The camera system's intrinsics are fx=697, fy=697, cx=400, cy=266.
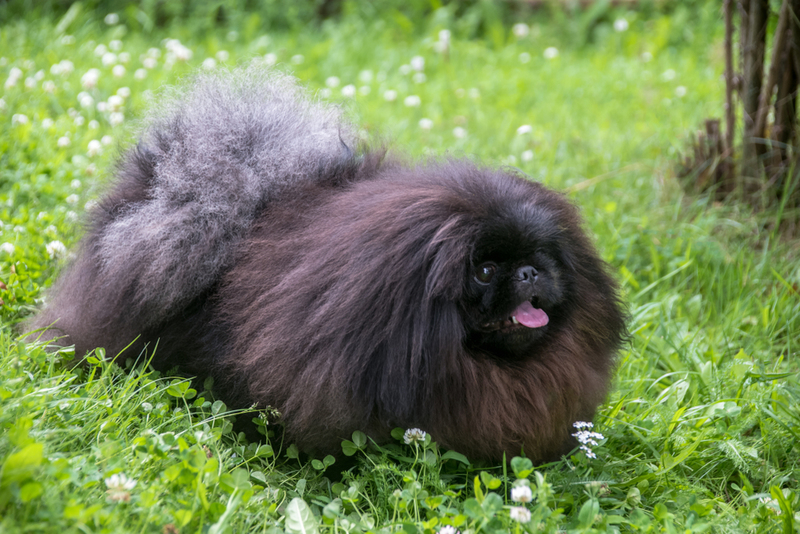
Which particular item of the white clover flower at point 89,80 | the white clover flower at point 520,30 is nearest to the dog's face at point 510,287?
the white clover flower at point 89,80

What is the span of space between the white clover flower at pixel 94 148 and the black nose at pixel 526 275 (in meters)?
3.18

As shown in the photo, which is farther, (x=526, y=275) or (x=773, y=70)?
(x=773, y=70)

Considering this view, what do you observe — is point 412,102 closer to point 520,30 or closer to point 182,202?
point 520,30

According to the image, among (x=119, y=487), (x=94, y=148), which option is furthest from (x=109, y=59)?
(x=119, y=487)

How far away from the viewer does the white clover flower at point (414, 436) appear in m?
2.22

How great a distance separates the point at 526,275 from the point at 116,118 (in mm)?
3834

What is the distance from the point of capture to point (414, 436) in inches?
87.4

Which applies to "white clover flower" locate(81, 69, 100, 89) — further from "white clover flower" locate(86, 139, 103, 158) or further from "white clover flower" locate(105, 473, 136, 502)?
"white clover flower" locate(105, 473, 136, 502)

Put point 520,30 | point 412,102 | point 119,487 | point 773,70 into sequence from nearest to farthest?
point 119,487 < point 773,70 < point 412,102 < point 520,30

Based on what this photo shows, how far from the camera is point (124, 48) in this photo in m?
6.65

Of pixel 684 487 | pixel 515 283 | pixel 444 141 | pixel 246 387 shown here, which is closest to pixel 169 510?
pixel 246 387

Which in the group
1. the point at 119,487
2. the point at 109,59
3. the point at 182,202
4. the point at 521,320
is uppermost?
the point at 109,59

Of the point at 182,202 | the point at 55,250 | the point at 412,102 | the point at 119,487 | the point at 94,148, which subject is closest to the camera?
the point at 119,487

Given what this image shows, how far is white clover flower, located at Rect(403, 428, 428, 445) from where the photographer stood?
2.22 meters
